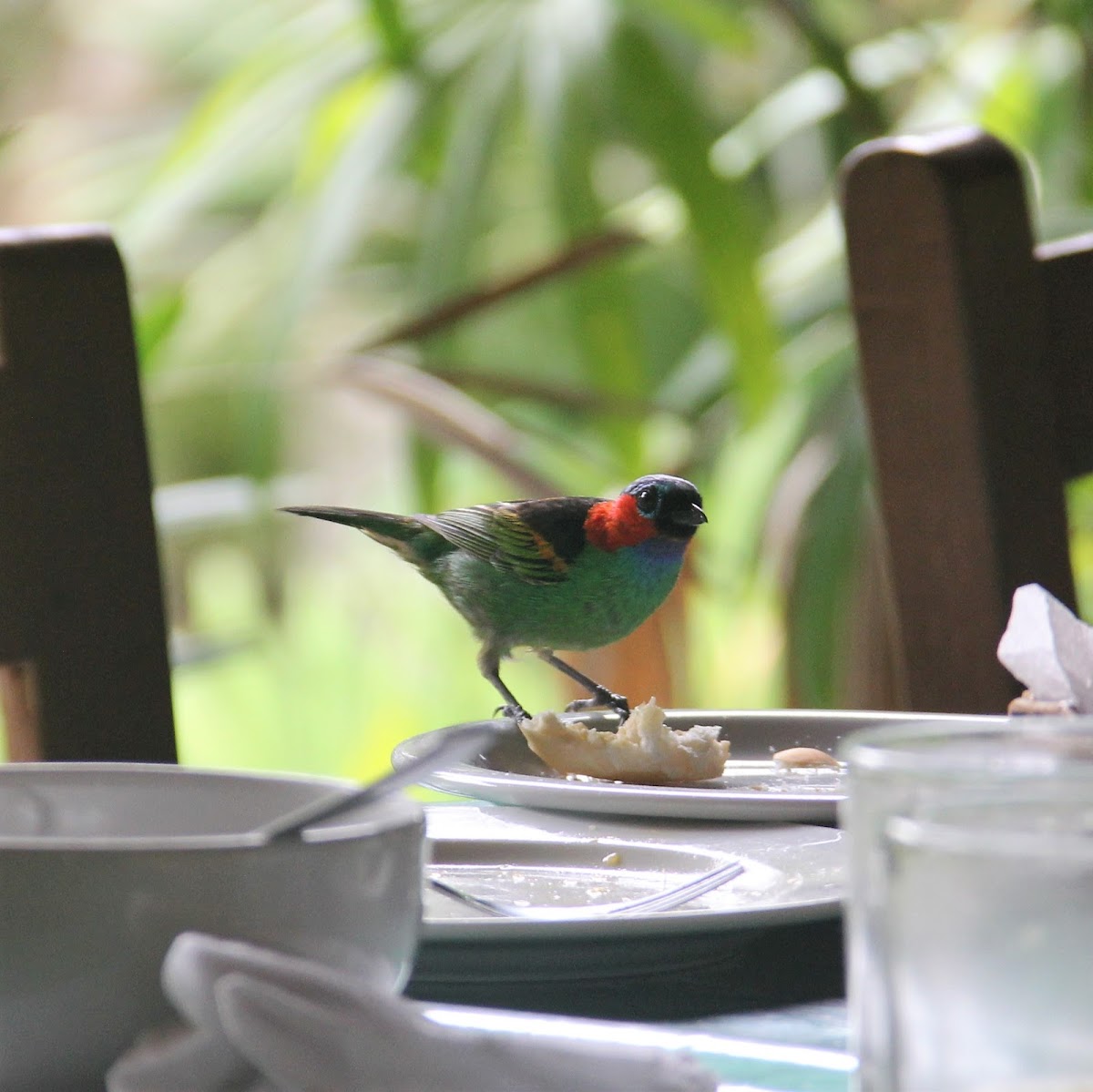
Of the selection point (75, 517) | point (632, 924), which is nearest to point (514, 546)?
point (75, 517)

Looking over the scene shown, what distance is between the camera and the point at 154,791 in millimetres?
413

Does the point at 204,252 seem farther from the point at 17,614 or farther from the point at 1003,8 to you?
the point at 17,614

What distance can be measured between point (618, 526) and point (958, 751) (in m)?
0.69

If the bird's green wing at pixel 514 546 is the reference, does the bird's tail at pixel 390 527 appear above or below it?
above

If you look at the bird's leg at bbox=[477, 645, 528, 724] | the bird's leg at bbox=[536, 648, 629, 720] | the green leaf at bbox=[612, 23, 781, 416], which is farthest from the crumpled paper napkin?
Answer: the green leaf at bbox=[612, 23, 781, 416]

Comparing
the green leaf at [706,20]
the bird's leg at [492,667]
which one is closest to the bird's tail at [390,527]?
the bird's leg at [492,667]

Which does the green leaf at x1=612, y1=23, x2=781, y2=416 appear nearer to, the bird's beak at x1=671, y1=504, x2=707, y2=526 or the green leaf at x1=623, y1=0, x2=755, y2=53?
the green leaf at x1=623, y1=0, x2=755, y2=53

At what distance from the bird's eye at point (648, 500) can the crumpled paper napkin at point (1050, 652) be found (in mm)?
359

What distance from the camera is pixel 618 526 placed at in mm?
951

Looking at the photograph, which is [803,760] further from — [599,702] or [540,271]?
[540,271]

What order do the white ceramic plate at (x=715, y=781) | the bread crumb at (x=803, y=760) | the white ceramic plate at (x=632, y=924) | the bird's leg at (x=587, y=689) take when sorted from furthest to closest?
the bird's leg at (x=587, y=689), the bread crumb at (x=803, y=760), the white ceramic plate at (x=715, y=781), the white ceramic plate at (x=632, y=924)

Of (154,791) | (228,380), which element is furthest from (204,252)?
(154,791)

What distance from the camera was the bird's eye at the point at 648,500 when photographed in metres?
0.94

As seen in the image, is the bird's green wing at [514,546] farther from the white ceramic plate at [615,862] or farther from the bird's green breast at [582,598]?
the white ceramic plate at [615,862]
